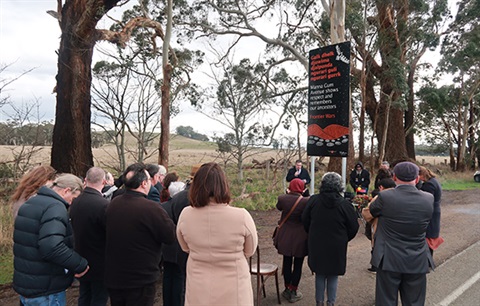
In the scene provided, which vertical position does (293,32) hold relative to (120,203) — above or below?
above

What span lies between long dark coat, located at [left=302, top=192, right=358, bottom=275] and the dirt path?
2.67ft

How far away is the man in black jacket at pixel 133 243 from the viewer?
2.79 meters

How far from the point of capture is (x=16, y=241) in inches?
106

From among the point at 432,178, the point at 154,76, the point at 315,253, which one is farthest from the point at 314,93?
the point at 154,76

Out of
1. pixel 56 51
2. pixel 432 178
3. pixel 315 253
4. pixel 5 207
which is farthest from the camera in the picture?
pixel 56 51

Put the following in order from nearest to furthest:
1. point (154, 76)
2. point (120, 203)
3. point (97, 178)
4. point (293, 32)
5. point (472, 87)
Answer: point (120, 203) → point (97, 178) → point (154, 76) → point (293, 32) → point (472, 87)

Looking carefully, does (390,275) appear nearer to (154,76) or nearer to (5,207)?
(5,207)

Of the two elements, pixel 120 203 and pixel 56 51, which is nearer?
pixel 120 203

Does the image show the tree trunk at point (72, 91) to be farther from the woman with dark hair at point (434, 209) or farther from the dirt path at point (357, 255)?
the woman with dark hair at point (434, 209)

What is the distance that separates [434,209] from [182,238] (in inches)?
132

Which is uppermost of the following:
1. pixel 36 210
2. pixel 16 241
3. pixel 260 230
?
pixel 36 210

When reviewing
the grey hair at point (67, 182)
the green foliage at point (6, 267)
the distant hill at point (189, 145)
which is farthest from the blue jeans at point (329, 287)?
the distant hill at point (189, 145)

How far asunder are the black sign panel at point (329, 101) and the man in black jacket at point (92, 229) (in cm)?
556

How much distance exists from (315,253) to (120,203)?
7.08 ft
